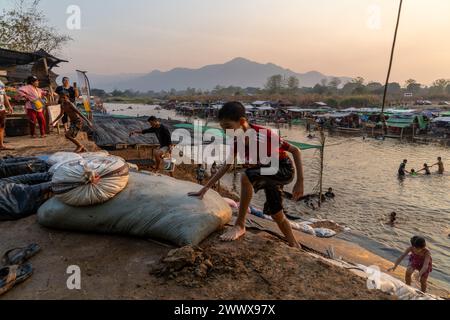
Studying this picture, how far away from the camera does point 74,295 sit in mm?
2146

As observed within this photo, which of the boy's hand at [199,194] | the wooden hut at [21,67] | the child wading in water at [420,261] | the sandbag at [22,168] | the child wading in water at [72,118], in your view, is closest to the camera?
the boy's hand at [199,194]

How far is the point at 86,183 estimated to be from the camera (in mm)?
3002

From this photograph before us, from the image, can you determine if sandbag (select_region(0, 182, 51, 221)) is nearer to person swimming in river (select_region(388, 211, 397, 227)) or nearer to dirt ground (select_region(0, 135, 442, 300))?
dirt ground (select_region(0, 135, 442, 300))

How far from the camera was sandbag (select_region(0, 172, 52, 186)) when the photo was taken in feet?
13.0

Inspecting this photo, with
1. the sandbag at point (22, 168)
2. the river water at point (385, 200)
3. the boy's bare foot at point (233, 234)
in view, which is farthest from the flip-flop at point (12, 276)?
the river water at point (385, 200)

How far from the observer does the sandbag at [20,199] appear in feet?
11.3

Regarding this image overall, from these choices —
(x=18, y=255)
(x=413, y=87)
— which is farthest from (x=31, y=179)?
(x=413, y=87)

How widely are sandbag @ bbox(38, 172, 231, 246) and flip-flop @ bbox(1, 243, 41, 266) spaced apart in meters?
0.39

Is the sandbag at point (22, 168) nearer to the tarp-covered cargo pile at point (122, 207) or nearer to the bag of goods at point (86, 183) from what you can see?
the tarp-covered cargo pile at point (122, 207)

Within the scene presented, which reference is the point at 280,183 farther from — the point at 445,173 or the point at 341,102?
the point at 341,102

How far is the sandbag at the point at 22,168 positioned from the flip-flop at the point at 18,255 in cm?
205

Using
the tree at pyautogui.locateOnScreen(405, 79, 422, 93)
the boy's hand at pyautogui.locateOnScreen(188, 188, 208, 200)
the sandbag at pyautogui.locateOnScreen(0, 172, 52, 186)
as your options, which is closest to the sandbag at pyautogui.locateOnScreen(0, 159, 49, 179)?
the sandbag at pyautogui.locateOnScreen(0, 172, 52, 186)

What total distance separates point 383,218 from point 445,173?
9.78 meters
